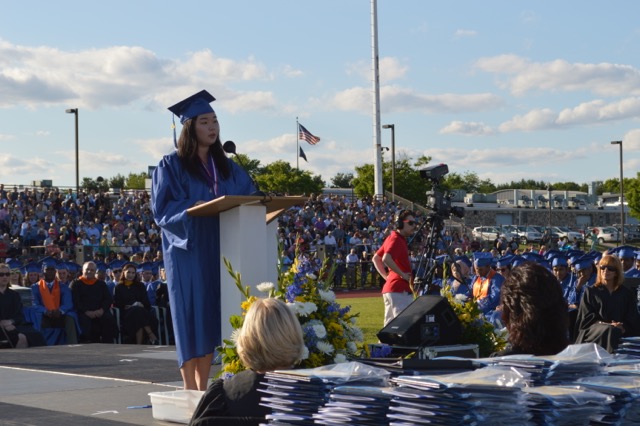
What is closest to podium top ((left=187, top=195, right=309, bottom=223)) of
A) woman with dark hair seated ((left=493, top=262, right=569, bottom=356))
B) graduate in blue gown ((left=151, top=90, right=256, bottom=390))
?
graduate in blue gown ((left=151, top=90, right=256, bottom=390))

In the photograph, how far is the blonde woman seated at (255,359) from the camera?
3.00 meters

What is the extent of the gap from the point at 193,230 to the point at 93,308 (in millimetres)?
10047

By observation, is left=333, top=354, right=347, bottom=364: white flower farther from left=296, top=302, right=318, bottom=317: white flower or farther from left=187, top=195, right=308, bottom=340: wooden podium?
left=187, top=195, right=308, bottom=340: wooden podium

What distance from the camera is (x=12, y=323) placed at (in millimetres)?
13633

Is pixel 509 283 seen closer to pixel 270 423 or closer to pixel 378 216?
pixel 270 423

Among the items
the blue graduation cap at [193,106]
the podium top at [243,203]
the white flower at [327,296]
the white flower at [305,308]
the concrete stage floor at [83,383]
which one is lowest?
the concrete stage floor at [83,383]

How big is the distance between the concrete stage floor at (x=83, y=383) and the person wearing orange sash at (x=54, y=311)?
8.69ft

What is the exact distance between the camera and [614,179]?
120 m

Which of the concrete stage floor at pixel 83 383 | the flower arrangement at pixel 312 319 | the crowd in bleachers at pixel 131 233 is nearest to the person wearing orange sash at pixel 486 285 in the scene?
the concrete stage floor at pixel 83 383

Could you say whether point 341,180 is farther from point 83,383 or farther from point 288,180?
point 83,383

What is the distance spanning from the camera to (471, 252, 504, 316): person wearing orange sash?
12.3 meters

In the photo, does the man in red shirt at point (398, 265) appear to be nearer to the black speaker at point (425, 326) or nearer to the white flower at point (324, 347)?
the black speaker at point (425, 326)

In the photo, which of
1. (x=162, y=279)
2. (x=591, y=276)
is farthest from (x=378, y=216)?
(x=591, y=276)

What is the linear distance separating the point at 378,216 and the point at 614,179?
86.0 meters
